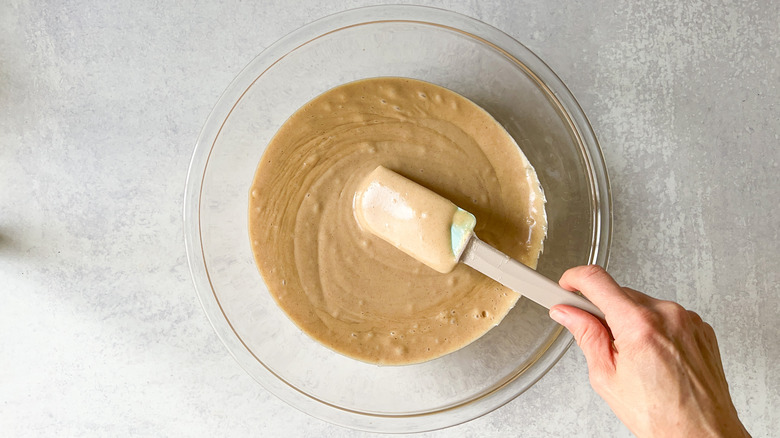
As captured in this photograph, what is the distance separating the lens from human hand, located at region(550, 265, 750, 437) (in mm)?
936

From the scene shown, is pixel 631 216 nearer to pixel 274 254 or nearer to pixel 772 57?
pixel 772 57

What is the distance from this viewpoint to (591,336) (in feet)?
3.29

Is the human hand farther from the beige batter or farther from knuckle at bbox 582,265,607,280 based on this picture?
the beige batter

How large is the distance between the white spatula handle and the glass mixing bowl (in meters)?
0.23

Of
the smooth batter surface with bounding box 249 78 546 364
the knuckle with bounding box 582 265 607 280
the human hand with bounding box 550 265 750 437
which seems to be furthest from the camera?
the smooth batter surface with bounding box 249 78 546 364

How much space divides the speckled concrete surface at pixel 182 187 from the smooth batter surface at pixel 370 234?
Result: 0.25m

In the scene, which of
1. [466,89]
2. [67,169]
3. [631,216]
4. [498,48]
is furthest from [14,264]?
[631,216]

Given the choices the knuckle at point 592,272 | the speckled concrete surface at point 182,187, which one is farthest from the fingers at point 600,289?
the speckled concrete surface at point 182,187

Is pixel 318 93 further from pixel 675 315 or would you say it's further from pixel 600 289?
pixel 675 315

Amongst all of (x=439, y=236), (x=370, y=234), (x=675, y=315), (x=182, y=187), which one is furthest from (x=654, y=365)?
(x=182, y=187)

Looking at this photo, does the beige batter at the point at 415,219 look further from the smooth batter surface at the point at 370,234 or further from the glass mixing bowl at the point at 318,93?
the glass mixing bowl at the point at 318,93

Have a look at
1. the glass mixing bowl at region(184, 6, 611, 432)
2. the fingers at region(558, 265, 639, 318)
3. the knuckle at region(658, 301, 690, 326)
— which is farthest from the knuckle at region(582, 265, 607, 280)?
the glass mixing bowl at region(184, 6, 611, 432)

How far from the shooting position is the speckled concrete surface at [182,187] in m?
1.32

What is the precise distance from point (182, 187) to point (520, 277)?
858 mm
